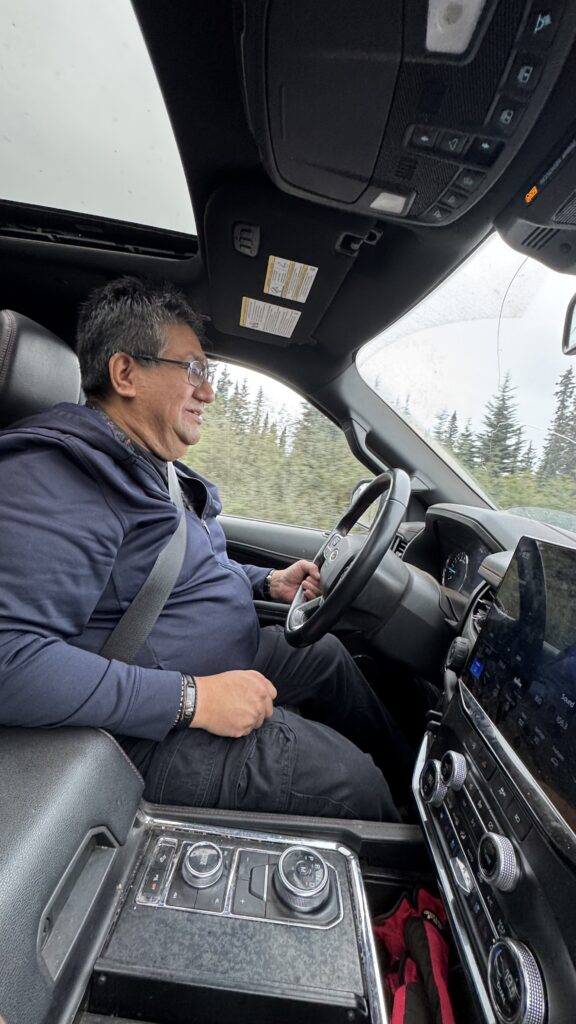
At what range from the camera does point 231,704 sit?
3.40 ft

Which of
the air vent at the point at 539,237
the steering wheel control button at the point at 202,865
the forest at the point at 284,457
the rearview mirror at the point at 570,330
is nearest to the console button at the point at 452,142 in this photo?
the air vent at the point at 539,237

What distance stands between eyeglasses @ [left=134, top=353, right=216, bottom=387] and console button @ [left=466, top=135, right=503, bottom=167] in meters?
0.81

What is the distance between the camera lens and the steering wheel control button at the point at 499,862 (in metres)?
0.68

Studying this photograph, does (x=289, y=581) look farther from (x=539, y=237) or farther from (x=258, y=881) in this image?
(x=539, y=237)

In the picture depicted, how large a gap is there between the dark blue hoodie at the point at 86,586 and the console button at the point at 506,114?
3.18 ft

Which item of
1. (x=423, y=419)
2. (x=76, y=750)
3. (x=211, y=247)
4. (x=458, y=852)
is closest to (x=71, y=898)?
(x=76, y=750)

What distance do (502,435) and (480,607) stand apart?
69 cm

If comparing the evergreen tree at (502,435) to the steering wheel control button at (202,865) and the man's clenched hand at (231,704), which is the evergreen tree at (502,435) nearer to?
the man's clenched hand at (231,704)

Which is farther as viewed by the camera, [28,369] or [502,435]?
[502,435]

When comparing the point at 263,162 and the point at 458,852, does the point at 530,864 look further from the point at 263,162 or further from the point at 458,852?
the point at 263,162

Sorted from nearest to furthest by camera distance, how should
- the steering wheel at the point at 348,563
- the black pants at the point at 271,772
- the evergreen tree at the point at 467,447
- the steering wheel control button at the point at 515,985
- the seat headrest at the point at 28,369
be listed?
the steering wheel control button at the point at 515,985 < the black pants at the point at 271,772 < the steering wheel at the point at 348,563 < the seat headrest at the point at 28,369 < the evergreen tree at the point at 467,447

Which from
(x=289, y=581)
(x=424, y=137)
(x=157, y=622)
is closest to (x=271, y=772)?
(x=157, y=622)

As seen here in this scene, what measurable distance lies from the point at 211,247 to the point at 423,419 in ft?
3.34

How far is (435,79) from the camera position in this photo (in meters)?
0.83
